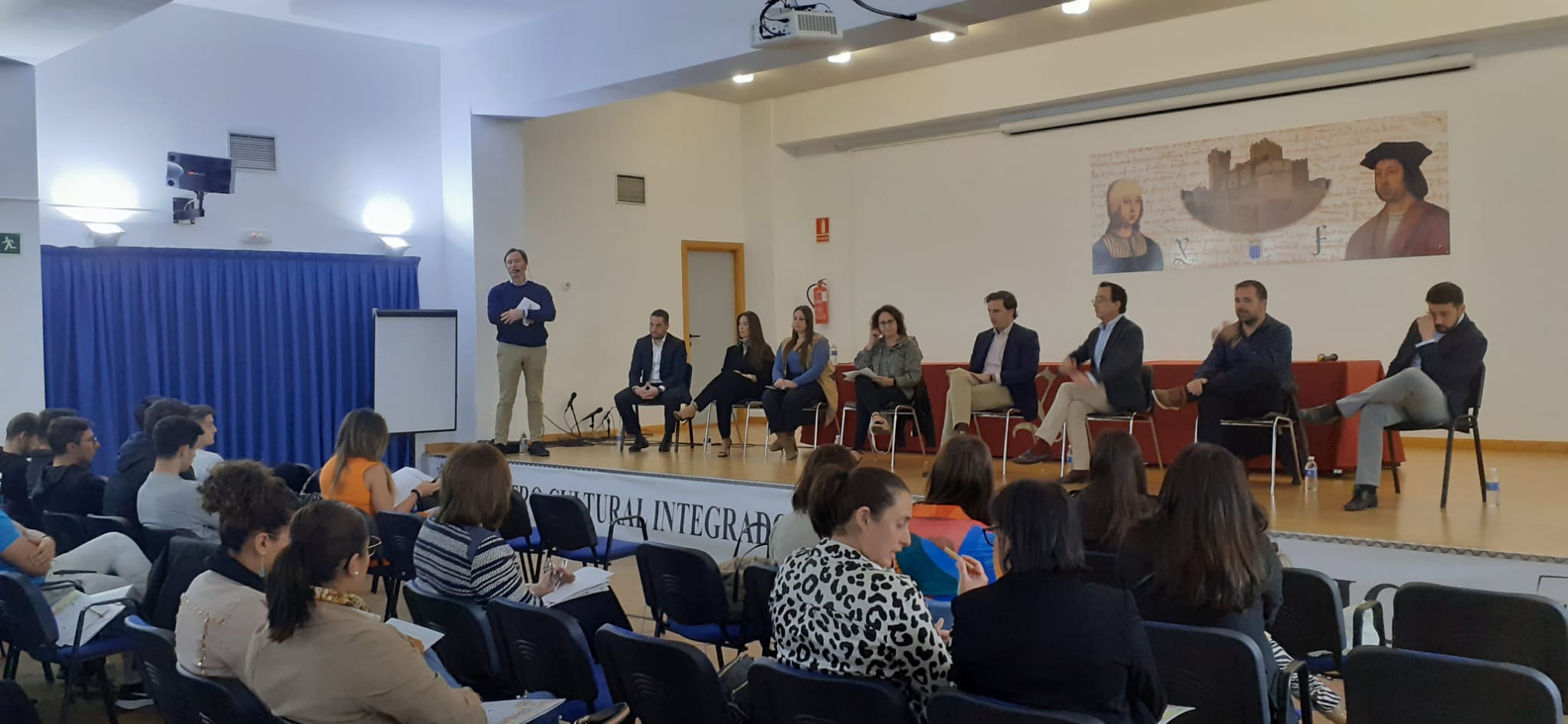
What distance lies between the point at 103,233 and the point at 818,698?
7836 mm

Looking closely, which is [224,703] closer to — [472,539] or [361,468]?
[472,539]

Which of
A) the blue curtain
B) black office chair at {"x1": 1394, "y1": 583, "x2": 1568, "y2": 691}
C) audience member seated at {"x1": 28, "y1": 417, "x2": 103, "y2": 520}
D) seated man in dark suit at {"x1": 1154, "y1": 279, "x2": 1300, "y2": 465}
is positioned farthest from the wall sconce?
black office chair at {"x1": 1394, "y1": 583, "x2": 1568, "y2": 691}

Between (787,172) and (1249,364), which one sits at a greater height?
(787,172)

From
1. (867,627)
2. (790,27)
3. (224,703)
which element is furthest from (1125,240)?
(224,703)

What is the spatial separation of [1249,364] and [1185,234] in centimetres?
377

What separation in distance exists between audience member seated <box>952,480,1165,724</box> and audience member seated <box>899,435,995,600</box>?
638 millimetres

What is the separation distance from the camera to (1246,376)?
608 cm

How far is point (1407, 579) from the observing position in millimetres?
4680

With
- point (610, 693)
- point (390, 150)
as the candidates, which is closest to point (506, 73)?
point (390, 150)

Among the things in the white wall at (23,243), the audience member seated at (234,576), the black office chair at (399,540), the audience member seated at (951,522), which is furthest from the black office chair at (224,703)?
the white wall at (23,243)

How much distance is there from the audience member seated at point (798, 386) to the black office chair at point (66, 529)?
14.7 ft

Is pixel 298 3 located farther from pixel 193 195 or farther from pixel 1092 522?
pixel 1092 522

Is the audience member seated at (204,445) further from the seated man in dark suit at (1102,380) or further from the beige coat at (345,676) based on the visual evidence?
the seated man in dark suit at (1102,380)

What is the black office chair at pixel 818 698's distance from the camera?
89.1 inches
